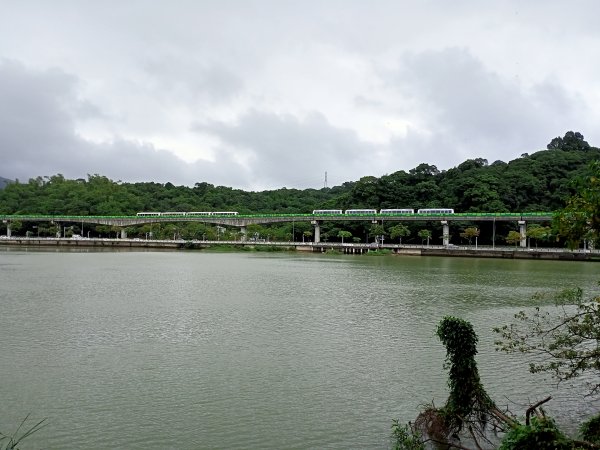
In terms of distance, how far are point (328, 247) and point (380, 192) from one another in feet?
75.2

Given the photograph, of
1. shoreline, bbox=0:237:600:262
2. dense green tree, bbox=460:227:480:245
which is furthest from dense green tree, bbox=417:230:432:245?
shoreline, bbox=0:237:600:262

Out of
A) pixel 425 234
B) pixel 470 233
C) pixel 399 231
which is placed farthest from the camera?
pixel 399 231

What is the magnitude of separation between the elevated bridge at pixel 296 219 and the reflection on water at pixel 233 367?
48885 mm

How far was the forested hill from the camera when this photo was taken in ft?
283

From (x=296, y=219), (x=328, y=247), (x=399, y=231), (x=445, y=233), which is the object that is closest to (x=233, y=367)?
(x=445, y=233)

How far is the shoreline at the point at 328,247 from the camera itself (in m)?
63.4

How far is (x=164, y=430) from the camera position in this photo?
9.62 meters

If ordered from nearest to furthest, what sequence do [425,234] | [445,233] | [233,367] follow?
[233,367]
[445,233]
[425,234]

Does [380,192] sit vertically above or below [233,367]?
above

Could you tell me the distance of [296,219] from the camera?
3561 inches

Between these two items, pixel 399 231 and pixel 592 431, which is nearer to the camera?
pixel 592 431

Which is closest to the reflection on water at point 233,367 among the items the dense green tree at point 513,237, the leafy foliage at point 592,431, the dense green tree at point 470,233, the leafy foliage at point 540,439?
the leafy foliage at point 592,431

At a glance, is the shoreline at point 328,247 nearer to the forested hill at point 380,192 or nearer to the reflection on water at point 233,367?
the forested hill at point 380,192

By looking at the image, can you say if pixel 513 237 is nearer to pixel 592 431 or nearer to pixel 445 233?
pixel 445 233
